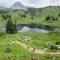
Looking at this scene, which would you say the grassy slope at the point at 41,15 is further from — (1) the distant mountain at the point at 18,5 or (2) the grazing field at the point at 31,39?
(1) the distant mountain at the point at 18,5

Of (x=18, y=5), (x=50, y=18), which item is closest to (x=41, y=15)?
(x=50, y=18)

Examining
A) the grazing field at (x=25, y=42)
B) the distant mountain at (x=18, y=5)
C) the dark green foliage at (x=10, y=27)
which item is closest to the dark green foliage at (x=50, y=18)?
the grazing field at (x=25, y=42)

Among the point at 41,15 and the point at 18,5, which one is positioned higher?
the point at 18,5

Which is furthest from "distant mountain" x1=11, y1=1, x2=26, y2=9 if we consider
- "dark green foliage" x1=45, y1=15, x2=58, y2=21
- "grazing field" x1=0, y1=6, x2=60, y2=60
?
"dark green foliage" x1=45, y1=15, x2=58, y2=21

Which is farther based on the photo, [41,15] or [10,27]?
[41,15]

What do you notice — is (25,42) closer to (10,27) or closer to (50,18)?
(10,27)

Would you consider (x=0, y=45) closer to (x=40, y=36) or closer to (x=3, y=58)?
(x=3, y=58)

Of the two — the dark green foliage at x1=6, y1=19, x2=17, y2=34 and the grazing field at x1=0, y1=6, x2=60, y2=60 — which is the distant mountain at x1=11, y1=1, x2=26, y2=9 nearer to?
the grazing field at x1=0, y1=6, x2=60, y2=60

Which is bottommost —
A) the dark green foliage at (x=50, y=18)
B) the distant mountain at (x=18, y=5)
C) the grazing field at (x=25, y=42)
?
the grazing field at (x=25, y=42)

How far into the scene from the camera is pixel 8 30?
4.64 m

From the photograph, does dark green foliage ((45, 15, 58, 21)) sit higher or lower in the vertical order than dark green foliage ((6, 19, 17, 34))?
higher

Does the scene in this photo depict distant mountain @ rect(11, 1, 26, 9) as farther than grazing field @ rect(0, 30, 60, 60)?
Yes

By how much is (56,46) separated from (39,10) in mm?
964

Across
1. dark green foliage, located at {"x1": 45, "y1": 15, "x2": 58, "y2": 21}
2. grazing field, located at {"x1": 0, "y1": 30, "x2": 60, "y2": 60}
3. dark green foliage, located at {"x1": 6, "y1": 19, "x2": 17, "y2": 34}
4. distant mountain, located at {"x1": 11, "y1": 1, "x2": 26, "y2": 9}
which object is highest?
distant mountain, located at {"x1": 11, "y1": 1, "x2": 26, "y2": 9}
